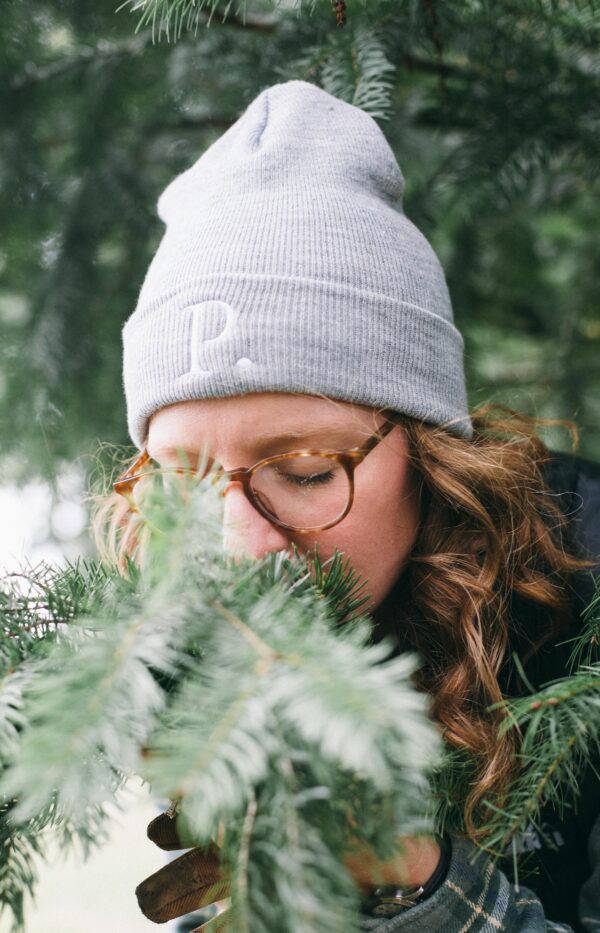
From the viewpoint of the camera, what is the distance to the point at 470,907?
81 cm

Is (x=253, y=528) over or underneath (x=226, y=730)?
underneath

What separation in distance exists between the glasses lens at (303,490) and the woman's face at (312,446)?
21mm

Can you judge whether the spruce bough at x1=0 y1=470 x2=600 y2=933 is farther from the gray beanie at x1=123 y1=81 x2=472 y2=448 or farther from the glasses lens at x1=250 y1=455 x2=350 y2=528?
the gray beanie at x1=123 y1=81 x2=472 y2=448

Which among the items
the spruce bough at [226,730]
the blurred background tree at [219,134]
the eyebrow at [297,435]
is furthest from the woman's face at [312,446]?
the blurred background tree at [219,134]

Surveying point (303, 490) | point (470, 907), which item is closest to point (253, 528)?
point (303, 490)

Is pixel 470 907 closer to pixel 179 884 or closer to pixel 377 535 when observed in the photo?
pixel 179 884

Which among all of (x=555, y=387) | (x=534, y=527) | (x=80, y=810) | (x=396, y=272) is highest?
(x=80, y=810)

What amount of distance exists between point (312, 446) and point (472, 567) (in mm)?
323

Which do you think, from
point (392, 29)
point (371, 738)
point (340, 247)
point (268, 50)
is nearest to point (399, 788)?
point (371, 738)

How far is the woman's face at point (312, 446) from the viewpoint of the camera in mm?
994

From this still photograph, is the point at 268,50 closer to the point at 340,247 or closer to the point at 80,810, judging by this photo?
the point at 340,247

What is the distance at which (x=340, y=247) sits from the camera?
3.63 ft

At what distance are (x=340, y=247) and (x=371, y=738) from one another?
862 millimetres

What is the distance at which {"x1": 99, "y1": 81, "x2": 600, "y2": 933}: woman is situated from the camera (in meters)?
1.00
